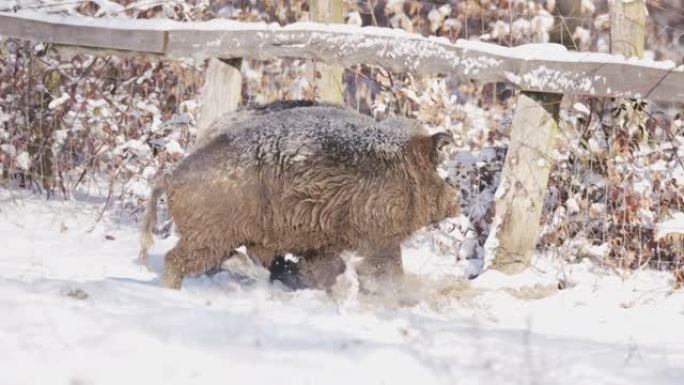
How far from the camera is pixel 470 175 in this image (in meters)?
8.69

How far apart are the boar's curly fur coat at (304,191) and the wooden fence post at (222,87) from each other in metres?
1.08

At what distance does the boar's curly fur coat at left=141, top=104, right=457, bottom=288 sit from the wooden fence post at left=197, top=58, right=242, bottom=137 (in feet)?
3.54

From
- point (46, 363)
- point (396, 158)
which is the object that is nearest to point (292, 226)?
point (396, 158)

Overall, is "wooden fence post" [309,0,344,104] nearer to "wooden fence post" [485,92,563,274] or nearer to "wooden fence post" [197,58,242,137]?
"wooden fence post" [197,58,242,137]

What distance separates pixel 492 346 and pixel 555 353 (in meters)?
0.28

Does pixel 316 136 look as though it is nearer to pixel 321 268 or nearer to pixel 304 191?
pixel 304 191

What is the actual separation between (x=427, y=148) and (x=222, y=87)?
6.15ft

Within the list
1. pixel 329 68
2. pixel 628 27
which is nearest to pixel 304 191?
pixel 329 68

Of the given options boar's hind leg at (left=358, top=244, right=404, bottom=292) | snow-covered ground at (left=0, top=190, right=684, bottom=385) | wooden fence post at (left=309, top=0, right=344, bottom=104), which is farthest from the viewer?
wooden fence post at (left=309, top=0, right=344, bottom=104)

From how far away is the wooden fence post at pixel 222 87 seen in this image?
8.37 meters

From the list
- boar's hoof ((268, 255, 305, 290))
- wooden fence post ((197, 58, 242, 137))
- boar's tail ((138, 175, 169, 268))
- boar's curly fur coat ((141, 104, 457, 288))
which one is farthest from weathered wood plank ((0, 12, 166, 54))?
boar's hoof ((268, 255, 305, 290))

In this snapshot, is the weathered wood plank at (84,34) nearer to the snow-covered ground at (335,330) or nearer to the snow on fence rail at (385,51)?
the snow on fence rail at (385,51)

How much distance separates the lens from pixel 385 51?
7.65m

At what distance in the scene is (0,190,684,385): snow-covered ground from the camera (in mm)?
4367
